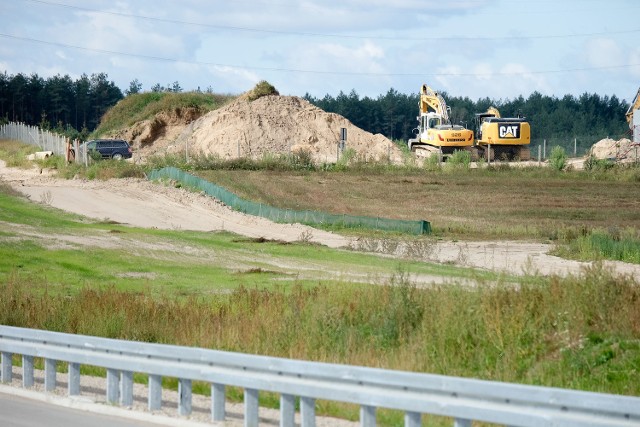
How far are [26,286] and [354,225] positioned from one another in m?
22.0

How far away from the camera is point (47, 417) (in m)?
11.0

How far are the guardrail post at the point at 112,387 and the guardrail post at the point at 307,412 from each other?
2707 mm

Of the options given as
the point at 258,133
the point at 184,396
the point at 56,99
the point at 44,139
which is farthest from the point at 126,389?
the point at 56,99

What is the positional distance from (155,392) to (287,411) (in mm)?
1896

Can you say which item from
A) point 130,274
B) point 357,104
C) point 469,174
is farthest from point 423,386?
point 357,104

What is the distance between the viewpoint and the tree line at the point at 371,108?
149500 millimetres

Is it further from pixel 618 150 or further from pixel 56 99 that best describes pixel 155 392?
pixel 56 99

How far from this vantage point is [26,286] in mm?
21188

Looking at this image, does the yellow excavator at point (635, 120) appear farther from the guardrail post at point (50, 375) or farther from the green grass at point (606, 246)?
the guardrail post at point (50, 375)

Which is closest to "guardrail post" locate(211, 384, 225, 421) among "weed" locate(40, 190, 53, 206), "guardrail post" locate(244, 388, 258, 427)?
"guardrail post" locate(244, 388, 258, 427)

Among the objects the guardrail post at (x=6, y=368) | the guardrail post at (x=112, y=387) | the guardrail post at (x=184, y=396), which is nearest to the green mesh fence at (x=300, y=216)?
the guardrail post at (x=6, y=368)

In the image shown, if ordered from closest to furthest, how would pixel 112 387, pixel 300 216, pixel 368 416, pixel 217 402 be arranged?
pixel 368 416, pixel 217 402, pixel 112 387, pixel 300 216

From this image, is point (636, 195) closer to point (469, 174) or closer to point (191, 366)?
point (469, 174)

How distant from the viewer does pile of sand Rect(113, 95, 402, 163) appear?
280 feet
